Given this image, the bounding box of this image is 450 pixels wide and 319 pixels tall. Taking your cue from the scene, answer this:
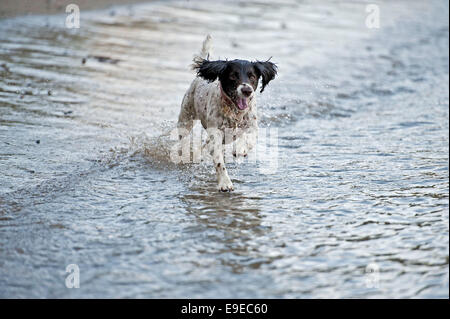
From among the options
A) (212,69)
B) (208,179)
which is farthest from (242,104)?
(208,179)

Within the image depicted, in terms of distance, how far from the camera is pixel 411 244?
4.65m

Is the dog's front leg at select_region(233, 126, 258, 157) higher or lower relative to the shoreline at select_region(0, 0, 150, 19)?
lower

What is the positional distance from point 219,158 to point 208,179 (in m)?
0.41

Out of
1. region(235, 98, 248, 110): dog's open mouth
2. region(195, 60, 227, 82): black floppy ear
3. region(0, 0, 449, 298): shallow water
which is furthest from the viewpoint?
region(195, 60, 227, 82): black floppy ear

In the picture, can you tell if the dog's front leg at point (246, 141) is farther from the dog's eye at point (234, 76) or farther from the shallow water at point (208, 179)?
the dog's eye at point (234, 76)

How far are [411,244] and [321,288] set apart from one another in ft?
3.18

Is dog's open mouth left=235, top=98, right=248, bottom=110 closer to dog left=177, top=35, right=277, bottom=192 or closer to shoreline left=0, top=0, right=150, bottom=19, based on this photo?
dog left=177, top=35, right=277, bottom=192

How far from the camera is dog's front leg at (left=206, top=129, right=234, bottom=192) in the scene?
5.94 metres

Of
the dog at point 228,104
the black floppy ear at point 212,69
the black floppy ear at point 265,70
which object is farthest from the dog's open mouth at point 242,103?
the black floppy ear at point 265,70

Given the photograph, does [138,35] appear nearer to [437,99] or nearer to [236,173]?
[437,99]

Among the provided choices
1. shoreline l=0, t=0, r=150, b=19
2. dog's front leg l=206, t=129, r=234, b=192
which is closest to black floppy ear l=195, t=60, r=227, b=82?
dog's front leg l=206, t=129, r=234, b=192

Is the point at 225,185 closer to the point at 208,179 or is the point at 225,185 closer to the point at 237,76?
the point at 208,179

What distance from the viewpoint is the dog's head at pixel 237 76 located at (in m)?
5.80

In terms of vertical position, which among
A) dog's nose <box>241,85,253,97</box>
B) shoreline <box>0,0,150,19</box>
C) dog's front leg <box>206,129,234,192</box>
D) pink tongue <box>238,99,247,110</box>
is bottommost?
dog's front leg <box>206,129,234,192</box>
